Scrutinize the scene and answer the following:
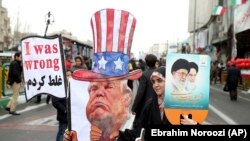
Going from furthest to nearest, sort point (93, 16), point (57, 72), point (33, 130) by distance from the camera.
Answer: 1. point (33, 130)
2. point (57, 72)
3. point (93, 16)

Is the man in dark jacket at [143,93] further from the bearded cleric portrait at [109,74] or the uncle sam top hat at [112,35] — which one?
the uncle sam top hat at [112,35]

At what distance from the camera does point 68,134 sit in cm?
515

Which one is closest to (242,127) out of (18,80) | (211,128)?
(211,128)

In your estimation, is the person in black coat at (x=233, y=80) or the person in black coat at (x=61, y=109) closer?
the person in black coat at (x=61, y=109)

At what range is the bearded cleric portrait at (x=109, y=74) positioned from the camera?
4.77 metres

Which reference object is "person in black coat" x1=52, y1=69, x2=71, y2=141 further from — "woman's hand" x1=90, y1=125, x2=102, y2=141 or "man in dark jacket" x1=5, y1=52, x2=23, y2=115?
"man in dark jacket" x1=5, y1=52, x2=23, y2=115

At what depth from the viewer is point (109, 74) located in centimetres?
488

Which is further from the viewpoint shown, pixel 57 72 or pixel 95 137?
pixel 57 72

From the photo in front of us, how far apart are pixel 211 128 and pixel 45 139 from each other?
6.65 meters

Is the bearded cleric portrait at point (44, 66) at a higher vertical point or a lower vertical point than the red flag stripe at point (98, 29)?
lower

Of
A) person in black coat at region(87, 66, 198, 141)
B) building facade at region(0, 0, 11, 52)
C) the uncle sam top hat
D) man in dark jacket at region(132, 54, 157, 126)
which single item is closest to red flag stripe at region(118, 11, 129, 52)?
the uncle sam top hat

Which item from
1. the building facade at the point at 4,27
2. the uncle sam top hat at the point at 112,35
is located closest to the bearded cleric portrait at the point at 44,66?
the uncle sam top hat at the point at 112,35

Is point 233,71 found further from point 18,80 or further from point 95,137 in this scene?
point 95,137

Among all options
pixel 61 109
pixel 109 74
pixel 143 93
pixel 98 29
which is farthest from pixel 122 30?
pixel 61 109
